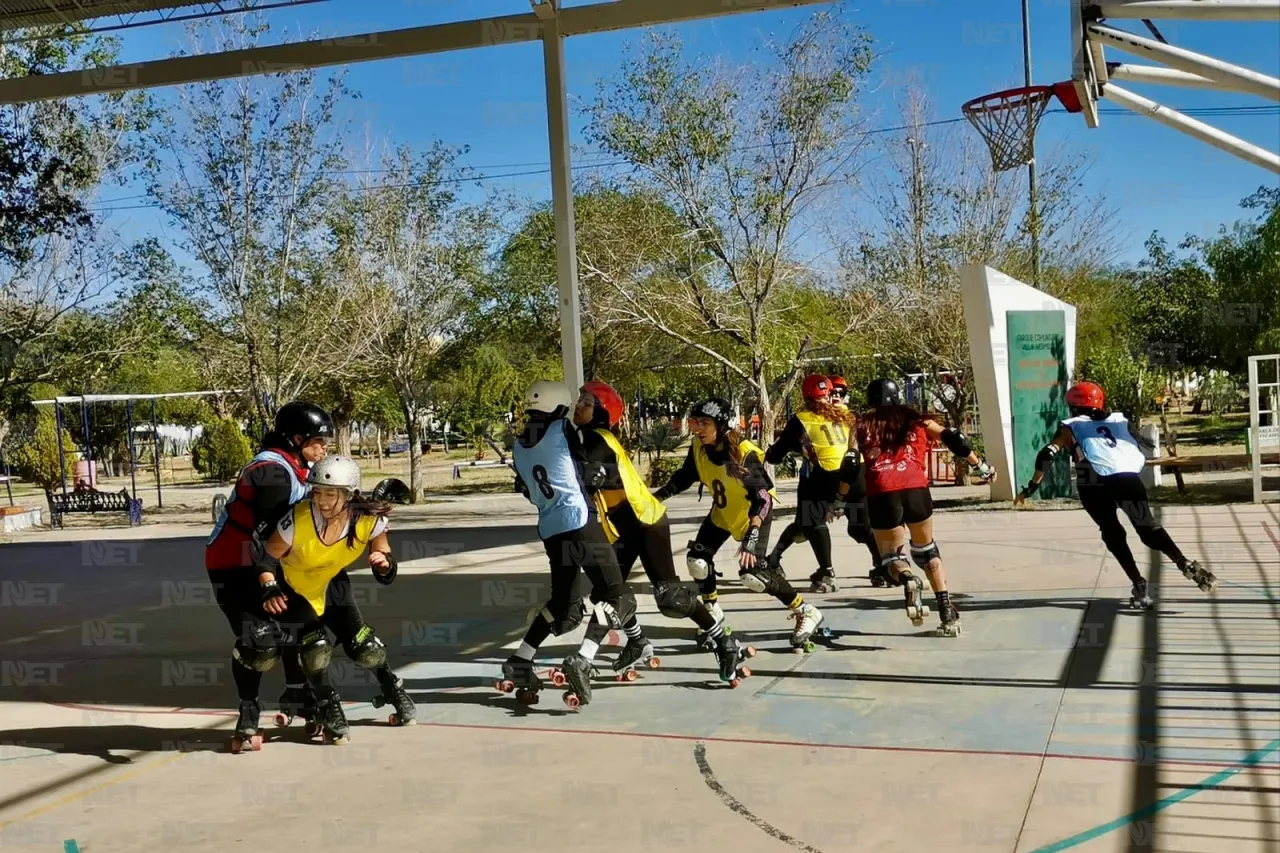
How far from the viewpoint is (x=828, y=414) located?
9.08 m

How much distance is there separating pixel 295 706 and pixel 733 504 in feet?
9.69

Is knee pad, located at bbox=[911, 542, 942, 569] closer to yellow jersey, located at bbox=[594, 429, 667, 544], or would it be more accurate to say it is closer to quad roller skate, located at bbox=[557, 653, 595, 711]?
yellow jersey, located at bbox=[594, 429, 667, 544]

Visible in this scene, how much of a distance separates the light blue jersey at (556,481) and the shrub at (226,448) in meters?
29.5

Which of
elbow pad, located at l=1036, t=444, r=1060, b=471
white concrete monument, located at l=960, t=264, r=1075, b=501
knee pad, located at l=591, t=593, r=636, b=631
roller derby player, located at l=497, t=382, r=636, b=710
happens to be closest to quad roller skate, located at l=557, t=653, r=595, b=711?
roller derby player, located at l=497, t=382, r=636, b=710

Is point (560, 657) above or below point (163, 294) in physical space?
below

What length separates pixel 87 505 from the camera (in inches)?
939

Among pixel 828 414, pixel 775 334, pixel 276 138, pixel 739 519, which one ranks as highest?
pixel 276 138

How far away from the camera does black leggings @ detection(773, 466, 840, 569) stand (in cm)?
917

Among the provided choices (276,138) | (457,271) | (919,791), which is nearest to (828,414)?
(919,791)

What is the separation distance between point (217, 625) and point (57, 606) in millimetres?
2804

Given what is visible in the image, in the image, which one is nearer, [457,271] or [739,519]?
[739,519]

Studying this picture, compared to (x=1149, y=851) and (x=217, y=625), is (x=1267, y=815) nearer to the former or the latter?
(x=1149, y=851)

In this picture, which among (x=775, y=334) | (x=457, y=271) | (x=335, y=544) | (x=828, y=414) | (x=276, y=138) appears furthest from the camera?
(x=457, y=271)

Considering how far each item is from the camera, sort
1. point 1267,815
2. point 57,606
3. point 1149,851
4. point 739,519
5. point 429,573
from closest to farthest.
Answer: point 1149,851, point 1267,815, point 739,519, point 57,606, point 429,573
